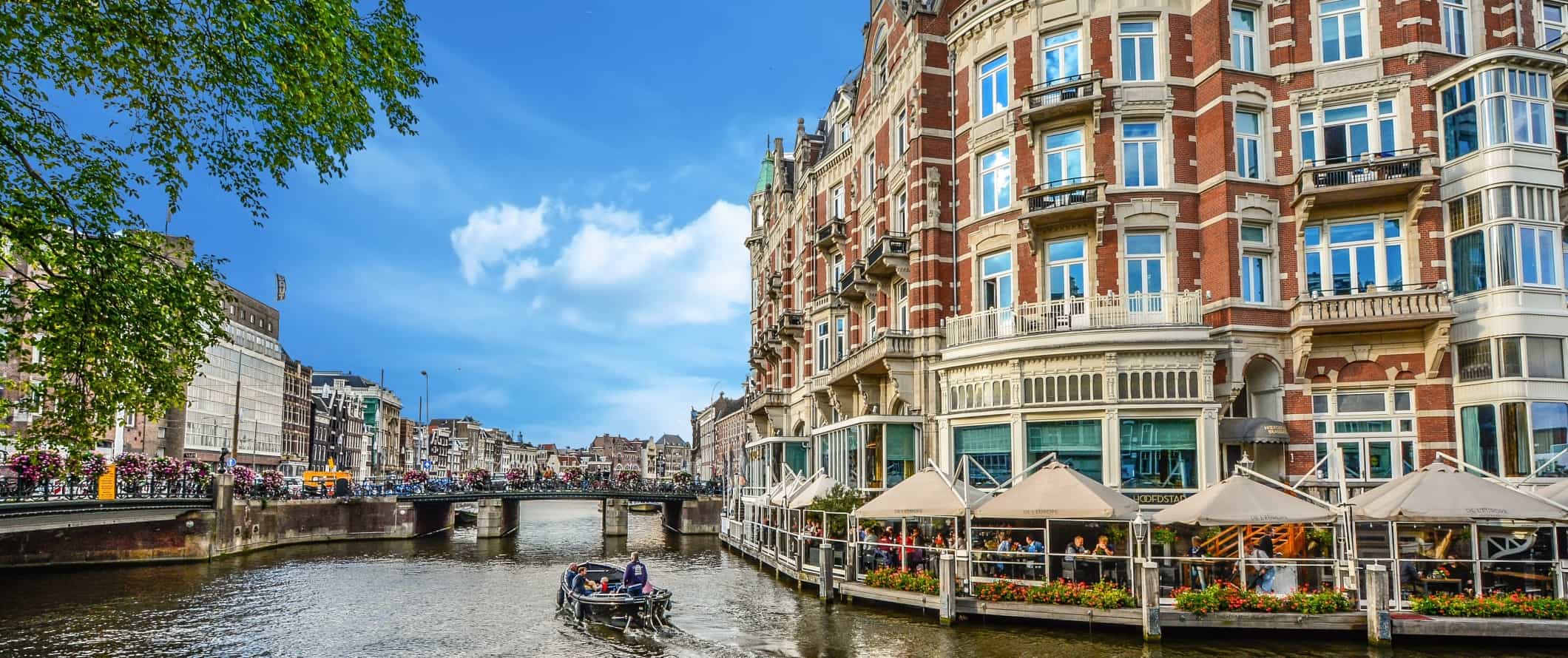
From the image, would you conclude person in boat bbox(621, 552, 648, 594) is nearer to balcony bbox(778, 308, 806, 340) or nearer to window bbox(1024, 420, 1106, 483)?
window bbox(1024, 420, 1106, 483)

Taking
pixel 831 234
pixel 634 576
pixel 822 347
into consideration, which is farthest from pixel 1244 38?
pixel 822 347

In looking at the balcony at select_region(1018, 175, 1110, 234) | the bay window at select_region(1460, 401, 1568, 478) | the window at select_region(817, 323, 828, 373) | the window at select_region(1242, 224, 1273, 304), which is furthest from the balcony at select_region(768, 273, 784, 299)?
the bay window at select_region(1460, 401, 1568, 478)

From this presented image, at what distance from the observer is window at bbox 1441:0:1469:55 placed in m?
30.8

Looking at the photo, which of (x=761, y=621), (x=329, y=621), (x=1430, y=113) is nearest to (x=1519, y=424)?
(x=1430, y=113)

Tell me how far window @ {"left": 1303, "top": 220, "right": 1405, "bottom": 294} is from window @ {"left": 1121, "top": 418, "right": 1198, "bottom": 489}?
19.0 feet

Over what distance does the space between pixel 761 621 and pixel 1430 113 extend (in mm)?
23400

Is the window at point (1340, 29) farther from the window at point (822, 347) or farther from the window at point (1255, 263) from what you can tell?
the window at point (822, 347)

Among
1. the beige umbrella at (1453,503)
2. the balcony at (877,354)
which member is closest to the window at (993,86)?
the balcony at (877,354)

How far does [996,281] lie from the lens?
35000 mm

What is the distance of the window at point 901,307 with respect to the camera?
39438mm

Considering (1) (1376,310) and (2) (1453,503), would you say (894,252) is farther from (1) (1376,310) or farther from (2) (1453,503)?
(2) (1453,503)

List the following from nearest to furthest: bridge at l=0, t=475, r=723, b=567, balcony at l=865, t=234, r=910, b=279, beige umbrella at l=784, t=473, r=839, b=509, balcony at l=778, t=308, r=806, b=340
Answer: beige umbrella at l=784, t=473, r=839, b=509, balcony at l=865, t=234, r=910, b=279, bridge at l=0, t=475, r=723, b=567, balcony at l=778, t=308, r=806, b=340

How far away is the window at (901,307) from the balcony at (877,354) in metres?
0.95

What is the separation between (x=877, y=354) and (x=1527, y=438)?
753 inches
